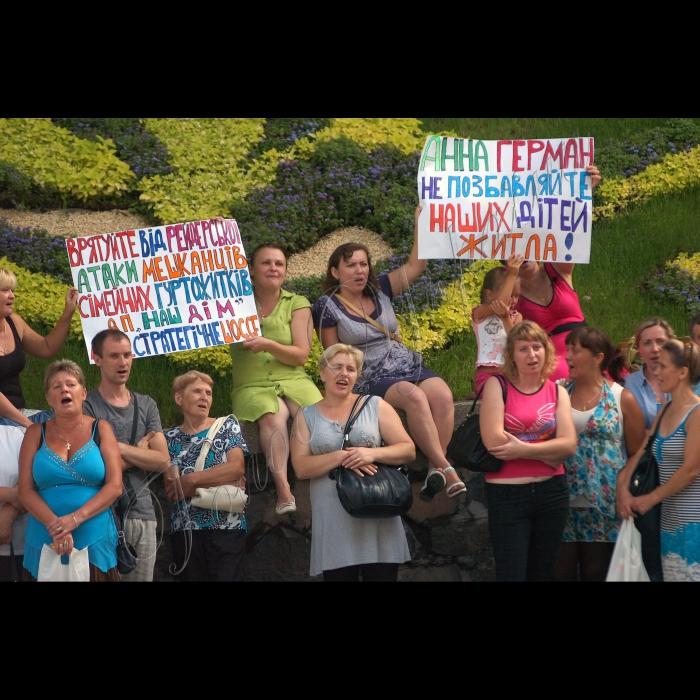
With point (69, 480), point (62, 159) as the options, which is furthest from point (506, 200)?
point (62, 159)

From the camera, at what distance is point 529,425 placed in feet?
19.6

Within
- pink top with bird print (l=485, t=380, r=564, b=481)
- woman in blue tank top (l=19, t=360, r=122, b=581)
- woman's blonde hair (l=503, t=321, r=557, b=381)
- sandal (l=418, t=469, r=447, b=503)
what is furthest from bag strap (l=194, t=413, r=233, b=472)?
woman's blonde hair (l=503, t=321, r=557, b=381)

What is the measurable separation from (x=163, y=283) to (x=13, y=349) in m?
1.11

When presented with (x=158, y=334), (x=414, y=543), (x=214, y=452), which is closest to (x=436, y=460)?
(x=414, y=543)

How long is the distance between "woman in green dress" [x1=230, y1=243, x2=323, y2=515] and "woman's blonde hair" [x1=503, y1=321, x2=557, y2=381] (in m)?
1.36

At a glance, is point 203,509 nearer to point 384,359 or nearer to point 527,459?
point 384,359

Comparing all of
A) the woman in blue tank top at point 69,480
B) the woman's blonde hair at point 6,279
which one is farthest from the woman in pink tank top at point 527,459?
the woman's blonde hair at point 6,279

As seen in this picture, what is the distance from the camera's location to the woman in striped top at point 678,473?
18.7ft

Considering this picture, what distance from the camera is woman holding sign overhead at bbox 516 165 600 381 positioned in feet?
23.1

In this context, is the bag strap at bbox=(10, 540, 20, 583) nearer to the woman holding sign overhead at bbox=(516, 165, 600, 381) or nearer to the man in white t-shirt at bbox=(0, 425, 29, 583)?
the man in white t-shirt at bbox=(0, 425, 29, 583)

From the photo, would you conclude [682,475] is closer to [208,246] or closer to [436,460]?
[436,460]

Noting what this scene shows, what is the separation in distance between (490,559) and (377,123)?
4921mm

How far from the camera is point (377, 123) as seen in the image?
34.8 ft

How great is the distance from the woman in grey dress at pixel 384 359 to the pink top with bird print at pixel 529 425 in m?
0.66
